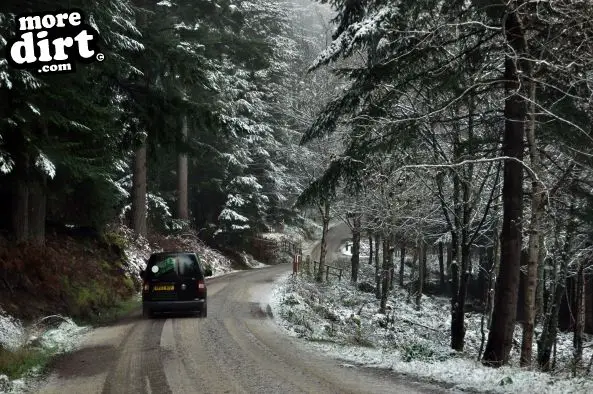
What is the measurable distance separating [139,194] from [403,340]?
44.1ft

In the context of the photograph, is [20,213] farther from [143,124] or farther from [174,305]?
[174,305]

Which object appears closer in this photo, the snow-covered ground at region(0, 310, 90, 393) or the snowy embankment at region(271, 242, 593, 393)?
the snowy embankment at region(271, 242, 593, 393)

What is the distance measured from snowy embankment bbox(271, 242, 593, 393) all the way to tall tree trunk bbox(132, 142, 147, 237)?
23.7 ft

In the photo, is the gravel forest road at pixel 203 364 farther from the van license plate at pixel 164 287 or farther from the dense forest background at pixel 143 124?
the dense forest background at pixel 143 124

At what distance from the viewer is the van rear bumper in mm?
13133

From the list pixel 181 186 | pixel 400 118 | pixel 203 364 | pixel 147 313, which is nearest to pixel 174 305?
pixel 147 313

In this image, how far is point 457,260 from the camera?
54.7 ft

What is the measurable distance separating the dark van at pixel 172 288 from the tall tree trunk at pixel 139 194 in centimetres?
1018

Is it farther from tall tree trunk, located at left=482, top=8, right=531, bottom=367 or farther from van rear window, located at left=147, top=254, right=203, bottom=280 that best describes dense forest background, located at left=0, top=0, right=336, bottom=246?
tall tree trunk, located at left=482, top=8, right=531, bottom=367

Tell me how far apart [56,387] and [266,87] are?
32691mm

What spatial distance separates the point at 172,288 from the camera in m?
13.4

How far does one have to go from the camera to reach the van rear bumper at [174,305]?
13133 mm

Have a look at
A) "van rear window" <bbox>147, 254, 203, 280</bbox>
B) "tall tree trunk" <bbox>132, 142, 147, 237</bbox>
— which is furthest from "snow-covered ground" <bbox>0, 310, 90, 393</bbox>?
"tall tree trunk" <bbox>132, 142, 147, 237</bbox>

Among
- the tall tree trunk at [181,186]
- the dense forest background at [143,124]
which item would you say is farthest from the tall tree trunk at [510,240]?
the tall tree trunk at [181,186]
